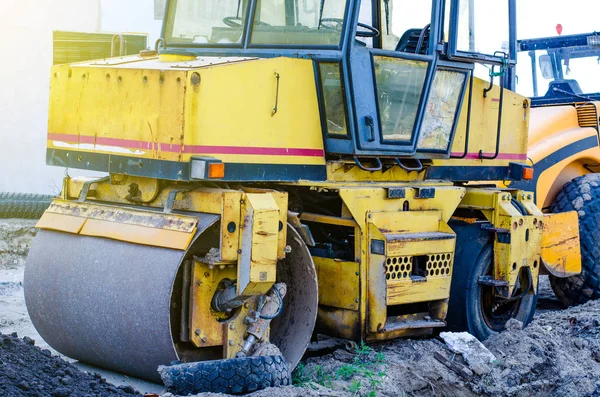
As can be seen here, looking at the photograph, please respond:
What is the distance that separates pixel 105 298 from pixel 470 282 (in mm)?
2726

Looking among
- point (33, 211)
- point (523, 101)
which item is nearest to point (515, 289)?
point (523, 101)

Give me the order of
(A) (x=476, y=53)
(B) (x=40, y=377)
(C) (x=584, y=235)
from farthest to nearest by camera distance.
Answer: (C) (x=584, y=235) → (A) (x=476, y=53) → (B) (x=40, y=377)

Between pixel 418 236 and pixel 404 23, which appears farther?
pixel 404 23

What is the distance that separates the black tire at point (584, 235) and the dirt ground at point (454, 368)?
3.83ft

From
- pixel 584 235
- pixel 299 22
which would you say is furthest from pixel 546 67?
pixel 299 22

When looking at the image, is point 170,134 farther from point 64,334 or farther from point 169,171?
point 64,334

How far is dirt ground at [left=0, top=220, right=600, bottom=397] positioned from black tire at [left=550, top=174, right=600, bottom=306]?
1167mm

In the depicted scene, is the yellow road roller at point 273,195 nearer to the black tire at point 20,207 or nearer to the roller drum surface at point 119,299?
the roller drum surface at point 119,299

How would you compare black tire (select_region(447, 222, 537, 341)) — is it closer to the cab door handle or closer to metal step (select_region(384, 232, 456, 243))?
metal step (select_region(384, 232, 456, 243))

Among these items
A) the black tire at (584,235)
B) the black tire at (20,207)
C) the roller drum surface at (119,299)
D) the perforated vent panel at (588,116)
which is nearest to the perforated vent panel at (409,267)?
the roller drum surface at (119,299)

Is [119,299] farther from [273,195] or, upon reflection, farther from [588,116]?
[588,116]

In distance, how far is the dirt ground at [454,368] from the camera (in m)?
5.21

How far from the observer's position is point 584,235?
319 inches

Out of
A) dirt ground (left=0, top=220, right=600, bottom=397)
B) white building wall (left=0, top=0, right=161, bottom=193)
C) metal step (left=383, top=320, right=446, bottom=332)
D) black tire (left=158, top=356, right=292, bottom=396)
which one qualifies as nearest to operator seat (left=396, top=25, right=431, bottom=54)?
metal step (left=383, top=320, right=446, bottom=332)
